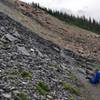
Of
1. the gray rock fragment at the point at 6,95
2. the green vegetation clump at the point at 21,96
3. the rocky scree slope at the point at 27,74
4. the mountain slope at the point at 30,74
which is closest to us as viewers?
the gray rock fragment at the point at 6,95

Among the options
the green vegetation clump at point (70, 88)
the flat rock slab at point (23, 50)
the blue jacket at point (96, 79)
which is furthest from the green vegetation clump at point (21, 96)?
the blue jacket at point (96, 79)

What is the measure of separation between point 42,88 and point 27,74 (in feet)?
3.86

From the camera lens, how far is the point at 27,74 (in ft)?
73.2

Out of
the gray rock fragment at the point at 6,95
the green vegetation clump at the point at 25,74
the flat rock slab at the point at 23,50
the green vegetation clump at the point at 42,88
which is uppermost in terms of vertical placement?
the gray rock fragment at the point at 6,95

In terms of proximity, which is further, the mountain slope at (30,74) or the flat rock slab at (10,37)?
the flat rock slab at (10,37)

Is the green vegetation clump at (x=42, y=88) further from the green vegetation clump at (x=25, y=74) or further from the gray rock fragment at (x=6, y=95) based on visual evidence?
the gray rock fragment at (x=6, y=95)

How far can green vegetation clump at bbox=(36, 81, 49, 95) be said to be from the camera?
20.9 meters

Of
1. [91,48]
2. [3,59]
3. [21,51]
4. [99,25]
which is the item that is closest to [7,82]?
[3,59]

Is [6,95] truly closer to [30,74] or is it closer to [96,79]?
[30,74]

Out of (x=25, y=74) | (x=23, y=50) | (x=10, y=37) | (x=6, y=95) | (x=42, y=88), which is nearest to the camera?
(x=6, y=95)

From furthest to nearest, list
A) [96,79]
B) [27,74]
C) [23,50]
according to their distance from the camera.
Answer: [96,79] → [23,50] → [27,74]

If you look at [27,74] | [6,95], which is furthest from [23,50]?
[6,95]

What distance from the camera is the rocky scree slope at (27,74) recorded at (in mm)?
19516

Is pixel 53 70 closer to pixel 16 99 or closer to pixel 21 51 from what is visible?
pixel 21 51
